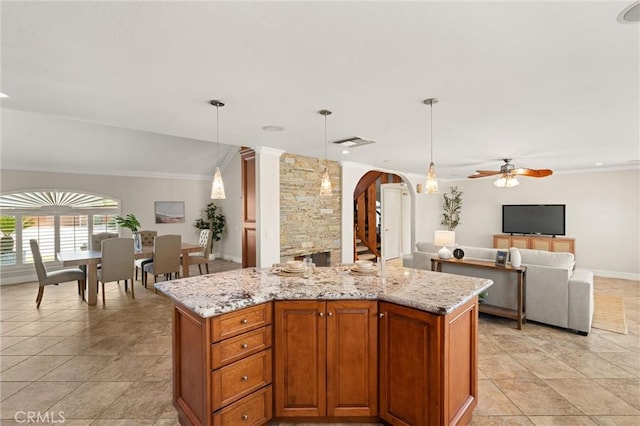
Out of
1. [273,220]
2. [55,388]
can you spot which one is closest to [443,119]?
[273,220]

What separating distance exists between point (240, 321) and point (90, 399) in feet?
5.36

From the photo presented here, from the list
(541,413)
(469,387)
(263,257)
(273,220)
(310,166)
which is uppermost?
(310,166)

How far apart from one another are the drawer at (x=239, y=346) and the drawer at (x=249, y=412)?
0.28 metres

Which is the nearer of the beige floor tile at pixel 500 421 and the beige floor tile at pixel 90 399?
the beige floor tile at pixel 500 421

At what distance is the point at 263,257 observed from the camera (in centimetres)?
488

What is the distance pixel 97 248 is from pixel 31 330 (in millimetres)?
2266

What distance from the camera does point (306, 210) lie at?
221 inches

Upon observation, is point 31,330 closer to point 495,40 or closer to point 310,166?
point 310,166

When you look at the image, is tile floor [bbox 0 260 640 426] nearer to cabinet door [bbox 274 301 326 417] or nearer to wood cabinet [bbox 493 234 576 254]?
cabinet door [bbox 274 301 326 417]

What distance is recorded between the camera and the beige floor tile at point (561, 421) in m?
2.15

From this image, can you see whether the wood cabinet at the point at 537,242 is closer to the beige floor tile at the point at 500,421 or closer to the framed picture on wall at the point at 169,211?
the beige floor tile at the point at 500,421

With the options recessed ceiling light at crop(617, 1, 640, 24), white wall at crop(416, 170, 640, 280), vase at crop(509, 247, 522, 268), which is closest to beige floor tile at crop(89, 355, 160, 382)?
recessed ceiling light at crop(617, 1, 640, 24)

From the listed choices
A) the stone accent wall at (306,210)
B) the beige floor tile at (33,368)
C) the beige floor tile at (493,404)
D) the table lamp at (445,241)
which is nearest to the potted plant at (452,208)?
the stone accent wall at (306,210)

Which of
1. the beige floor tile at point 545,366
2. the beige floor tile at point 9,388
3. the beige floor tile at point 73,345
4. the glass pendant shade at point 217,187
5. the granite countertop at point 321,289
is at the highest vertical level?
the glass pendant shade at point 217,187
